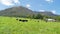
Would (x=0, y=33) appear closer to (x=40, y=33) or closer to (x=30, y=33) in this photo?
(x=30, y=33)

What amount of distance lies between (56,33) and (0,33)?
41.1 feet

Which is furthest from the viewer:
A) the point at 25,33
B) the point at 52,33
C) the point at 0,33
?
the point at 52,33

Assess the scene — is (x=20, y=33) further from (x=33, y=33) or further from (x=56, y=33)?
(x=56, y=33)

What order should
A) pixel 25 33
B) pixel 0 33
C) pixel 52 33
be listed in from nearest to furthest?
pixel 0 33, pixel 25 33, pixel 52 33

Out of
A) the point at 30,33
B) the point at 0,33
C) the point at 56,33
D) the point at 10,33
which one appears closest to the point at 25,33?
the point at 30,33

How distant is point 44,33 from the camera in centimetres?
3028

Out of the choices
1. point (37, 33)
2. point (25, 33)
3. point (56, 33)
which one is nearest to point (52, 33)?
point (56, 33)

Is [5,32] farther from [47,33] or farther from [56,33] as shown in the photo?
[56,33]

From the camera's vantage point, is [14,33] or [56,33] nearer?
[14,33]

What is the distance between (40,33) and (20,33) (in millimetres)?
4400

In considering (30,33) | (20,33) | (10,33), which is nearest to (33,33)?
(30,33)

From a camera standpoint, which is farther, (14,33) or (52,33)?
(52,33)

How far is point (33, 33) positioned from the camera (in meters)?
29.7

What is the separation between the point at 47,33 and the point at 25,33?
16.4 feet
